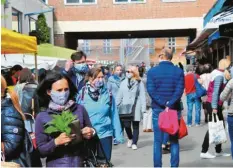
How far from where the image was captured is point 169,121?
7.12 meters

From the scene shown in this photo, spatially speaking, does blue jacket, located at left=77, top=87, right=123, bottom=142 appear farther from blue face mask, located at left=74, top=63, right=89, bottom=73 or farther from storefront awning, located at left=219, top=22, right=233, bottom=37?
storefront awning, located at left=219, top=22, right=233, bottom=37

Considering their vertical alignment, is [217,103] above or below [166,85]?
below

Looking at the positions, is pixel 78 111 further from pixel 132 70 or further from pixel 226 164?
pixel 132 70

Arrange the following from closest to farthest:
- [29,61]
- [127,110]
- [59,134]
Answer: [59,134]
[127,110]
[29,61]

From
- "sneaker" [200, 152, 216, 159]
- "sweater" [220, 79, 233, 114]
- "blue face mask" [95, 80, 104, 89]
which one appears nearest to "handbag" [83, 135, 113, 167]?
"blue face mask" [95, 80, 104, 89]

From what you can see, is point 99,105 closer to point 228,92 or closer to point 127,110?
point 228,92

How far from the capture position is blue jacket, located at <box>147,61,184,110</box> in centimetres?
728

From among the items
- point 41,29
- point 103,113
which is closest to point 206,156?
point 103,113

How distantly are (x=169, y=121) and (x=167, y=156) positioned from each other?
7.86ft

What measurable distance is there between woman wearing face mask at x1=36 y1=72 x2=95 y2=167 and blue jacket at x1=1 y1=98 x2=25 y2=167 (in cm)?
23

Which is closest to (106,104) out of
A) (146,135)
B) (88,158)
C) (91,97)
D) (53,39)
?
(91,97)

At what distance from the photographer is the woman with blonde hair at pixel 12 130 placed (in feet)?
13.6

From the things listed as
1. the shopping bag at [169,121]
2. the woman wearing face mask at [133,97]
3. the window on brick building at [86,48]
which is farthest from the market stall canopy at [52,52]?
the shopping bag at [169,121]

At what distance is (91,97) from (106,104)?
228 millimetres
